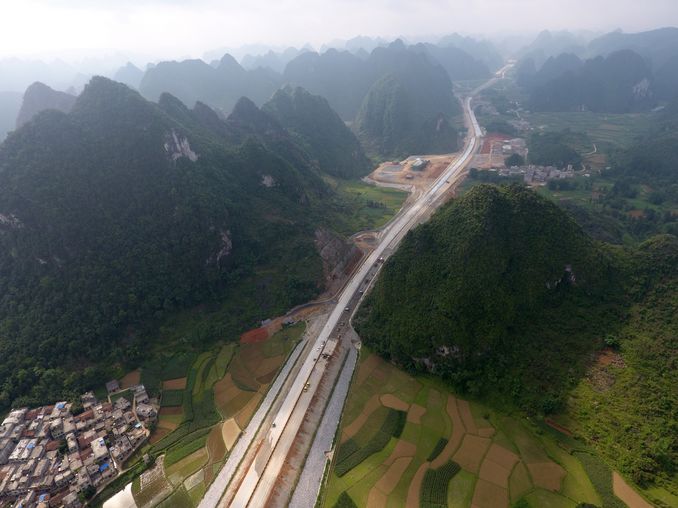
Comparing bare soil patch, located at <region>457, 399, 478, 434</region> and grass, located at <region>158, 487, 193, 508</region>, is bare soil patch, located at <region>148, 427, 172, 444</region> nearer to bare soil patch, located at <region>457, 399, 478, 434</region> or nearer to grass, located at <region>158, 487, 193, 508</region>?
grass, located at <region>158, 487, 193, 508</region>

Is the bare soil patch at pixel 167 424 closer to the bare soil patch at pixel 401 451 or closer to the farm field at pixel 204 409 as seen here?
the farm field at pixel 204 409

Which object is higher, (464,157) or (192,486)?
(464,157)

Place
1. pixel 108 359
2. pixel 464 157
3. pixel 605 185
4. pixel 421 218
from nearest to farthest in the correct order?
pixel 108 359
pixel 421 218
pixel 605 185
pixel 464 157

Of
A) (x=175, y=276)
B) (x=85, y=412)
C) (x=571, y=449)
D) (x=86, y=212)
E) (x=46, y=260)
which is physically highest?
(x=86, y=212)

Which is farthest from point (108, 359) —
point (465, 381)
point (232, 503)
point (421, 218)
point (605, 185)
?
point (605, 185)

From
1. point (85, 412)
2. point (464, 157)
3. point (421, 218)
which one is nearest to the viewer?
point (85, 412)

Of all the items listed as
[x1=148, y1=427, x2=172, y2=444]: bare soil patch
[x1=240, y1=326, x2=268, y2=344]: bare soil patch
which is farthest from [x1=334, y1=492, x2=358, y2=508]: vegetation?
[x1=240, y1=326, x2=268, y2=344]: bare soil patch

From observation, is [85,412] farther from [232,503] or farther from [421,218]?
[421,218]
